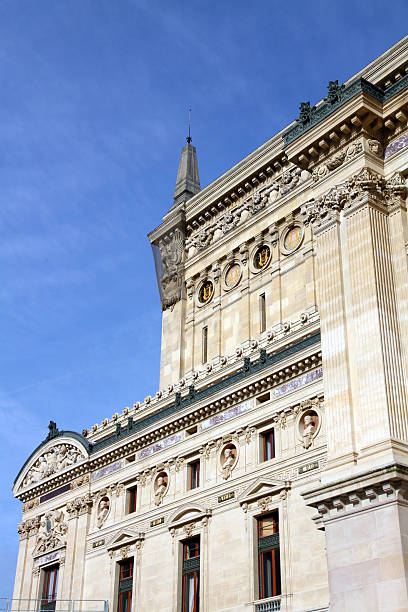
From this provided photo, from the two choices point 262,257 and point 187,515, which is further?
point 262,257

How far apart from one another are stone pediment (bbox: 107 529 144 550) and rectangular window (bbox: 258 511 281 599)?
766 cm

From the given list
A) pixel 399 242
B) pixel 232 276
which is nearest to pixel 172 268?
pixel 232 276

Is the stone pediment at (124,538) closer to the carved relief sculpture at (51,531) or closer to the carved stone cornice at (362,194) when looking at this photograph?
the carved relief sculpture at (51,531)

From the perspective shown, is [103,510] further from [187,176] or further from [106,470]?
[187,176]

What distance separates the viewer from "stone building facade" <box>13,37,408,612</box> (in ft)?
74.2

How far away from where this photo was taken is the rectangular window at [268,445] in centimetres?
3362

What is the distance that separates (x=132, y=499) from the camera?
1594 inches

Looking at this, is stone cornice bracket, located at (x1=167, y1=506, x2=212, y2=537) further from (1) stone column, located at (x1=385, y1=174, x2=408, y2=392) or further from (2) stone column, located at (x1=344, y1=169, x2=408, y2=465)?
(1) stone column, located at (x1=385, y1=174, x2=408, y2=392)

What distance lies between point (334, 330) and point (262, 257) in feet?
70.1

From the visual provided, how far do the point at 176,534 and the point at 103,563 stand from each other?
560 centimetres

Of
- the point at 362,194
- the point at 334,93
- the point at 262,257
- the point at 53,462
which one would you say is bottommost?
the point at 362,194

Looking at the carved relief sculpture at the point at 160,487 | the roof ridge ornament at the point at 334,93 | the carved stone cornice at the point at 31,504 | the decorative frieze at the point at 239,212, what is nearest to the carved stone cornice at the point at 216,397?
the carved relief sculpture at the point at 160,487

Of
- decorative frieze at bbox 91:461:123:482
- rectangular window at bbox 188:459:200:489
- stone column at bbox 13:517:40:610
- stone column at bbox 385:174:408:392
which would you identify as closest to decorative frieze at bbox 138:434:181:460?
rectangular window at bbox 188:459:200:489

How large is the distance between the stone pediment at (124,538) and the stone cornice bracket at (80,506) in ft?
10.0
